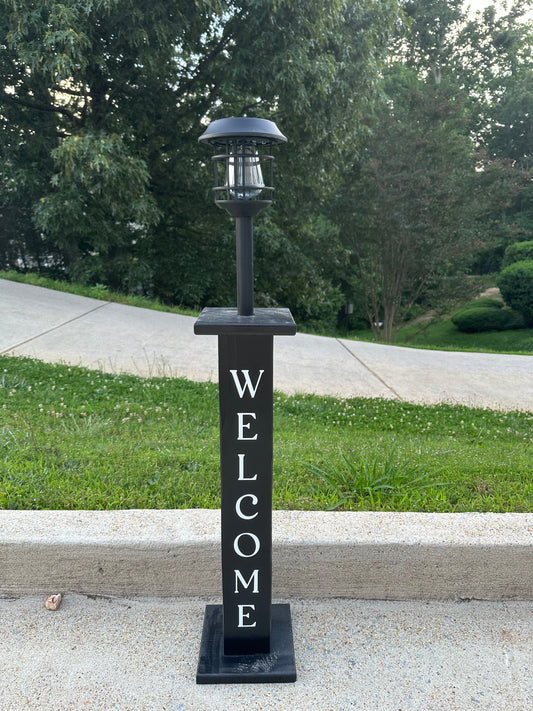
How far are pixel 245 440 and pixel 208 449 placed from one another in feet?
5.21

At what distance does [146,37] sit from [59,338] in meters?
4.35

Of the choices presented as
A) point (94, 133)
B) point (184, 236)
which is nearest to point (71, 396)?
point (94, 133)

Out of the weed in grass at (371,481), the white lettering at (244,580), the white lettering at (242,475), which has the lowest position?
the white lettering at (244,580)

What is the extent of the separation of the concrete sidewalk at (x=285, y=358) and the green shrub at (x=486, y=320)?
12099 millimetres

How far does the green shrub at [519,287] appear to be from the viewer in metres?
18.3

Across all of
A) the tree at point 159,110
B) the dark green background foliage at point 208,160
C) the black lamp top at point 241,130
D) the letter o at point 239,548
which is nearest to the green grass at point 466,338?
the dark green background foliage at point 208,160

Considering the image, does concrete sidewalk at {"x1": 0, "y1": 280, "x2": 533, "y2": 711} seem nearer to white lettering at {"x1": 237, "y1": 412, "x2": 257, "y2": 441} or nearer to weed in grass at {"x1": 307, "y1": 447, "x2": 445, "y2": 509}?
weed in grass at {"x1": 307, "y1": 447, "x2": 445, "y2": 509}

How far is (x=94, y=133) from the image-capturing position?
29.1ft

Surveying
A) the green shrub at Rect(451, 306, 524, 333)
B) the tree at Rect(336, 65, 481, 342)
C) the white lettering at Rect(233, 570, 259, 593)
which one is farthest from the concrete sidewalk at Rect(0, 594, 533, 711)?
the green shrub at Rect(451, 306, 524, 333)

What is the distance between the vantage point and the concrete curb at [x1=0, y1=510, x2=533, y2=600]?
2396 mm

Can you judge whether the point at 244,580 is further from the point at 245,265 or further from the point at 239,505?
the point at 245,265

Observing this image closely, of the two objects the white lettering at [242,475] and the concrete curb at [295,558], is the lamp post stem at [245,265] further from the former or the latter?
the concrete curb at [295,558]

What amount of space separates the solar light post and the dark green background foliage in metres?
6.73

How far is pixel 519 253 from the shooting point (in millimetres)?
20469
